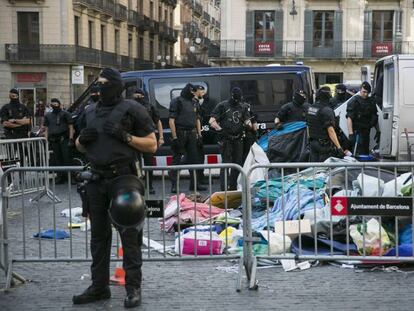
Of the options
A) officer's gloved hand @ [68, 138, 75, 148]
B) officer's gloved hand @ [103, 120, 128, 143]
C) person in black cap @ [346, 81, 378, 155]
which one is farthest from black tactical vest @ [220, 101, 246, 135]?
officer's gloved hand @ [103, 120, 128, 143]

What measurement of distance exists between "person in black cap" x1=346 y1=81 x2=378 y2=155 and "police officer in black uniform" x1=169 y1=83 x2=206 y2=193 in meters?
2.98

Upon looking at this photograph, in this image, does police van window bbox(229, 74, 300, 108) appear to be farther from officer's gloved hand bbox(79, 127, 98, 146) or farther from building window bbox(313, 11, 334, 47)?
building window bbox(313, 11, 334, 47)

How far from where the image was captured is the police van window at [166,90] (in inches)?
529

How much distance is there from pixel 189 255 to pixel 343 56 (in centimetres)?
3650

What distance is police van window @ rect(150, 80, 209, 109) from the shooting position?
13.4m

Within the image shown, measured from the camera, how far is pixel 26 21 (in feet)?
140

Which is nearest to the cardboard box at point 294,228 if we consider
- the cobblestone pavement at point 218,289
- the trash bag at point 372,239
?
the cobblestone pavement at point 218,289

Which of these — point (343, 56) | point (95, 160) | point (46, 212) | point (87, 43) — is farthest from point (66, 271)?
point (87, 43)

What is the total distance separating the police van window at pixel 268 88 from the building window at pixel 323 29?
93.9 feet

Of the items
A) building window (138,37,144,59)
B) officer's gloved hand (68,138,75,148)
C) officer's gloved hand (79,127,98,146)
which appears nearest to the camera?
officer's gloved hand (79,127,98,146)

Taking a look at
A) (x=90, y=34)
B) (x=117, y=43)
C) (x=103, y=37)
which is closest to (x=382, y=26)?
(x=90, y=34)

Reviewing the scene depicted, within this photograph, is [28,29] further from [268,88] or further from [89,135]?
[89,135]

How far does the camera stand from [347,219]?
6.38 m

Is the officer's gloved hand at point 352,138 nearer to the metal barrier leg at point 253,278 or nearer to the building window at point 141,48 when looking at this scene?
the metal barrier leg at point 253,278
